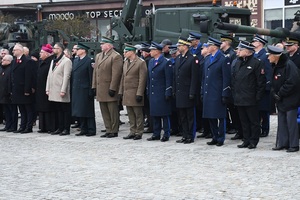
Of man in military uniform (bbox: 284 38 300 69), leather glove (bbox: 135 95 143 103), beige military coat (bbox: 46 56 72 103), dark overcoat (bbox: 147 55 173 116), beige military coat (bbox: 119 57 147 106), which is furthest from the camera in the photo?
beige military coat (bbox: 46 56 72 103)

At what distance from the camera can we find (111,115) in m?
14.7

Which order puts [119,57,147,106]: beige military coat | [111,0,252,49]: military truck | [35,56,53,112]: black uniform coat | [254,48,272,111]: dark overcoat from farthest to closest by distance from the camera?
[111,0,252,49]: military truck < [35,56,53,112]: black uniform coat < [119,57,147,106]: beige military coat < [254,48,272,111]: dark overcoat

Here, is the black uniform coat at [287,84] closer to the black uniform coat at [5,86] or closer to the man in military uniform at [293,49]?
the man in military uniform at [293,49]

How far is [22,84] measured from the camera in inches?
630

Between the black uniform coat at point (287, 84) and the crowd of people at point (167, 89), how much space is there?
0.06 ft

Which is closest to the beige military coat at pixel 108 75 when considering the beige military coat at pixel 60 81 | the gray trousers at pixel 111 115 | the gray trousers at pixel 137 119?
the gray trousers at pixel 111 115

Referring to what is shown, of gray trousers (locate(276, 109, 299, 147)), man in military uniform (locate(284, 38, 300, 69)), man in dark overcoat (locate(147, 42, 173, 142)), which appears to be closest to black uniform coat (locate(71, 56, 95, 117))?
man in dark overcoat (locate(147, 42, 173, 142))

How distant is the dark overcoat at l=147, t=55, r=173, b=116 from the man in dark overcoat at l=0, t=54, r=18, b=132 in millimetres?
3882

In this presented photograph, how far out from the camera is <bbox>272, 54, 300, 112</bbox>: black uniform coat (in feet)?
39.8

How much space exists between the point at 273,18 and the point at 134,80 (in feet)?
70.8

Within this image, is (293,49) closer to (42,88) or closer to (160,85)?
(160,85)

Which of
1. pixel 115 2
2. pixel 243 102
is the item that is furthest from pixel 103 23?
pixel 243 102

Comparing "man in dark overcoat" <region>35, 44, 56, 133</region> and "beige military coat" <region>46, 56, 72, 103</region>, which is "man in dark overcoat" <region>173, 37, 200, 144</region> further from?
"man in dark overcoat" <region>35, 44, 56, 133</region>

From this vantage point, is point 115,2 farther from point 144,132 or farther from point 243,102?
point 243,102
